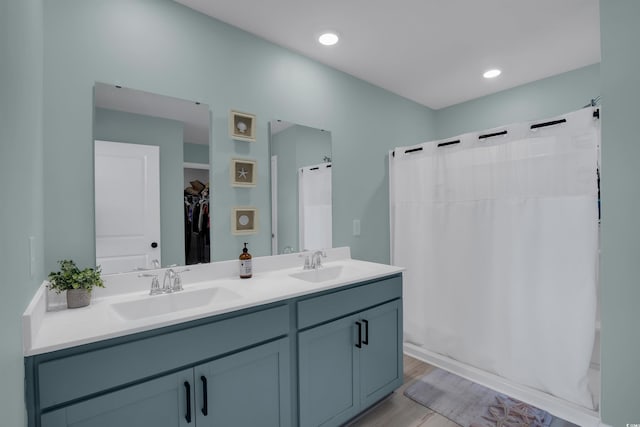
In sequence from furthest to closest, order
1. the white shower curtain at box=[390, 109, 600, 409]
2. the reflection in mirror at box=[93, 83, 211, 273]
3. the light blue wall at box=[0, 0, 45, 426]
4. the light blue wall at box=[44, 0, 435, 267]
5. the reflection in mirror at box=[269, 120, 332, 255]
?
the reflection in mirror at box=[269, 120, 332, 255] < the white shower curtain at box=[390, 109, 600, 409] < the reflection in mirror at box=[93, 83, 211, 273] < the light blue wall at box=[44, 0, 435, 267] < the light blue wall at box=[0, 0, 45, 426]

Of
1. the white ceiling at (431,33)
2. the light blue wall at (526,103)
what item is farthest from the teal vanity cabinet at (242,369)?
the light blue wall at (526,103)

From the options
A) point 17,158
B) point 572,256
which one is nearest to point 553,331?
point 572,256

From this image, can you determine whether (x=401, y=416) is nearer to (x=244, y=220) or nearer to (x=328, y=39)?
(x=244, y=220)

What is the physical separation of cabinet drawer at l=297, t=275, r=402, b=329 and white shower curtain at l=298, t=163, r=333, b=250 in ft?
2.11

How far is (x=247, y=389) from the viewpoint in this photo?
1.34 metres

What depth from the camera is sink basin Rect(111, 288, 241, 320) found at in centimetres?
139

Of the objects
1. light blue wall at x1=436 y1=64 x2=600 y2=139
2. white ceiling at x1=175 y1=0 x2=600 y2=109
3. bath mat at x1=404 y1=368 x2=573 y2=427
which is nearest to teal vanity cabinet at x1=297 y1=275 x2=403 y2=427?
bath mat at x1=404 y1=368 x2=573 y2=427

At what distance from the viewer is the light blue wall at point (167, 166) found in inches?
63.5

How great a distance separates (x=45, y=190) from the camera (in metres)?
1.38

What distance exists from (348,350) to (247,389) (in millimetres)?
641

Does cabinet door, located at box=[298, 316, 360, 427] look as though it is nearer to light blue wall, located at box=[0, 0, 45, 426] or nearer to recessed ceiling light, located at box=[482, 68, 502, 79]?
light blue wall, located at box=[0, 0, 45, 426]

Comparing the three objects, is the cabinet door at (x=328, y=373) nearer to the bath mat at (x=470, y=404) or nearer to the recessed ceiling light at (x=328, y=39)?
the bath mat at (x=470, y=404)

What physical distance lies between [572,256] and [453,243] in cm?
78

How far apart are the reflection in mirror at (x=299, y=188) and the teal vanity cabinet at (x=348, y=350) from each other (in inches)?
25.8
